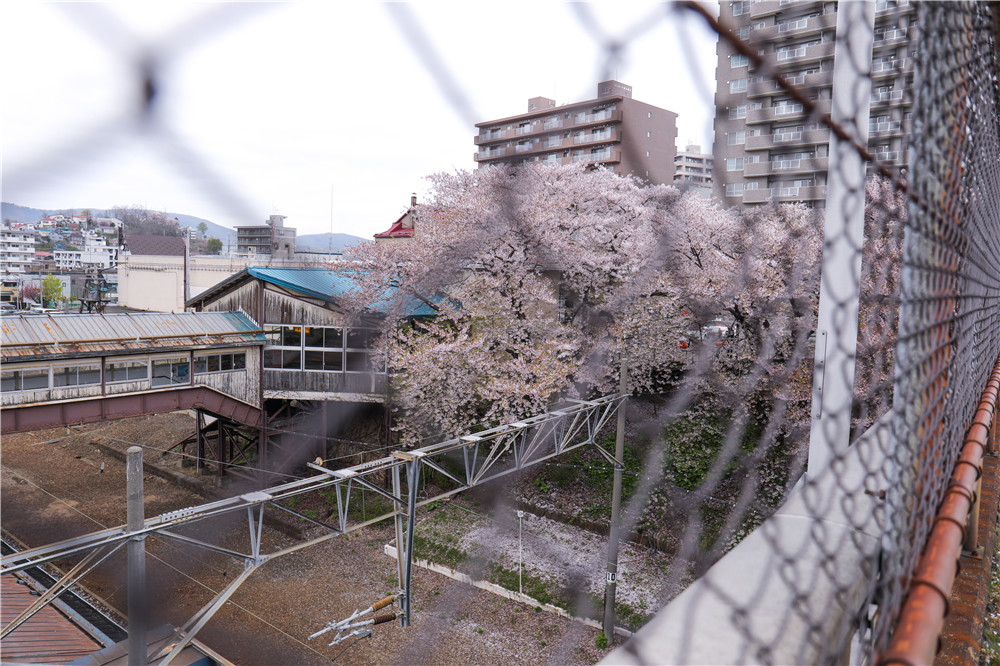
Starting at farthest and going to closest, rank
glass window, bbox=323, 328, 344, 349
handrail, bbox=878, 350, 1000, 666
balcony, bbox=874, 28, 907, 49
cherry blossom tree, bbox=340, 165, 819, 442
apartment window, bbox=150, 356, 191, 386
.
Result: glass window, bbox=323, 328, 344, 349, apartment window, bbox=150, 356, 191, 386, cherry blossom tree, bbox=340, 165, 819, 442, balcony, bbox=874, 28, 907, 49, handrail, bbox=878, 350, 1000, 666

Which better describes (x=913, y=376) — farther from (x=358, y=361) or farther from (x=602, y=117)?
(x=602, y=117)

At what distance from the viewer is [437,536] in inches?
185

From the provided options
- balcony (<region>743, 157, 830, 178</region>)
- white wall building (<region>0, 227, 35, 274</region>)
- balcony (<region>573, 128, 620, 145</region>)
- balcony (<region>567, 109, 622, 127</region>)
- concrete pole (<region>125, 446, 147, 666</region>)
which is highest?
balcony (<region>567, 109, 622, 127</region>)

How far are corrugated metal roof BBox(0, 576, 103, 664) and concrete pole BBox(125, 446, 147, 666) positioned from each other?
791 millimetres

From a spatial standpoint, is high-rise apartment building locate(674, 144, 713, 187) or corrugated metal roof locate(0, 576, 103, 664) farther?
high-rise apartment building locate(674, 144, 713, 187)

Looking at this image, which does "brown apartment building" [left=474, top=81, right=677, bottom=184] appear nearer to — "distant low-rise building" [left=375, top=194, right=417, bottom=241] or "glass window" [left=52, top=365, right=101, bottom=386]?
"distant low-rise building" [left=375, top=194, right=417, bottom=241]

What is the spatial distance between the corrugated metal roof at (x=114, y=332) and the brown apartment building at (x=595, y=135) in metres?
2.82

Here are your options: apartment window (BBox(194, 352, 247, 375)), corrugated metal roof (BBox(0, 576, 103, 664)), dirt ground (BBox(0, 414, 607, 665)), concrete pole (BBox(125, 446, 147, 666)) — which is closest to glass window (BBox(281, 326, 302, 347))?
apartment window (BBox(194, 352, 247, 375))

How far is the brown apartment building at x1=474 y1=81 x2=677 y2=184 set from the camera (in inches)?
196

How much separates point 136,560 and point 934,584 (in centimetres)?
222

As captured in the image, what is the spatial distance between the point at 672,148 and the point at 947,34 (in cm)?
943

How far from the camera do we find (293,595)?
4211 mm

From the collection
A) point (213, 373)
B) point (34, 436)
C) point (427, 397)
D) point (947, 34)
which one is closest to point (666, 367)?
point (427, 397)

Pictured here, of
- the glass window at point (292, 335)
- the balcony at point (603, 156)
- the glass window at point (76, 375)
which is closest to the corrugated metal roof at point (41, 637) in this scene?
the glass window at point (76, 375)
